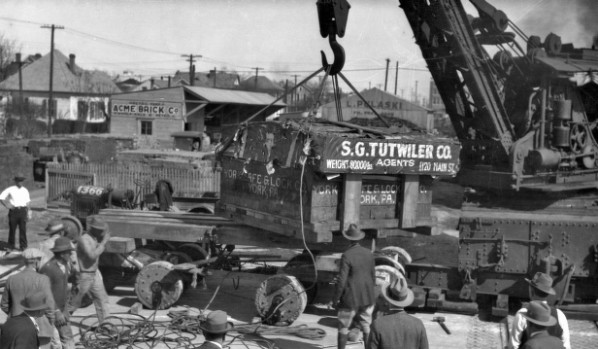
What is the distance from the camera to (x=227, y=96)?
53.7 m

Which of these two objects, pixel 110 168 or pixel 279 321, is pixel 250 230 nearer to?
pixel 279 321

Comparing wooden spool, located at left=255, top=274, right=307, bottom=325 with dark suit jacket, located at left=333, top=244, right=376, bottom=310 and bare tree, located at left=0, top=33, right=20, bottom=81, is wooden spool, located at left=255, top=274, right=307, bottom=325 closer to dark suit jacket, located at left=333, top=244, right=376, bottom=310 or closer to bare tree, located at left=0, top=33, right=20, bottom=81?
dark suit jacket, located at left=333, top=244, right=376, bottom=310

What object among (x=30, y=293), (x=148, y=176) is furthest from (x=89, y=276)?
(x=148, y=176)

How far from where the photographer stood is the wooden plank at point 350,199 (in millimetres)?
10078

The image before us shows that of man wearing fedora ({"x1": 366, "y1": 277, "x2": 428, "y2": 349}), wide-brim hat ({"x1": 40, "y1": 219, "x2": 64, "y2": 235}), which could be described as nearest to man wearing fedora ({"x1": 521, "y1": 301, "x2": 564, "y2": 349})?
man wearing fedora ({"x1": 366, "y1": 277, "x2": 428, "y2": 349})

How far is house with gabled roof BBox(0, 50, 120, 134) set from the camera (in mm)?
63594

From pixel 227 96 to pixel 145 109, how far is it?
6866 millimetres

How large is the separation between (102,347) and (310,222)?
3103mm

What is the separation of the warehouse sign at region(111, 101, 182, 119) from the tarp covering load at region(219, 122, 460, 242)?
127 feet

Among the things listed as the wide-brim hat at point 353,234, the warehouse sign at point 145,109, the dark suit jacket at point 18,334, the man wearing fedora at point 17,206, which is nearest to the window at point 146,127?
the warehouse sign at point 145,109

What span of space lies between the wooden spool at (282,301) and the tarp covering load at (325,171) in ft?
2.37

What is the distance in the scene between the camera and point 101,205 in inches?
640

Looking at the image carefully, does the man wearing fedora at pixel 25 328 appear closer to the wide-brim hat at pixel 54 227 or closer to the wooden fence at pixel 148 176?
the wide-brim hat at pixel 54 227

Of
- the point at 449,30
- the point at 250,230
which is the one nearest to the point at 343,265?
the point at 250,230
